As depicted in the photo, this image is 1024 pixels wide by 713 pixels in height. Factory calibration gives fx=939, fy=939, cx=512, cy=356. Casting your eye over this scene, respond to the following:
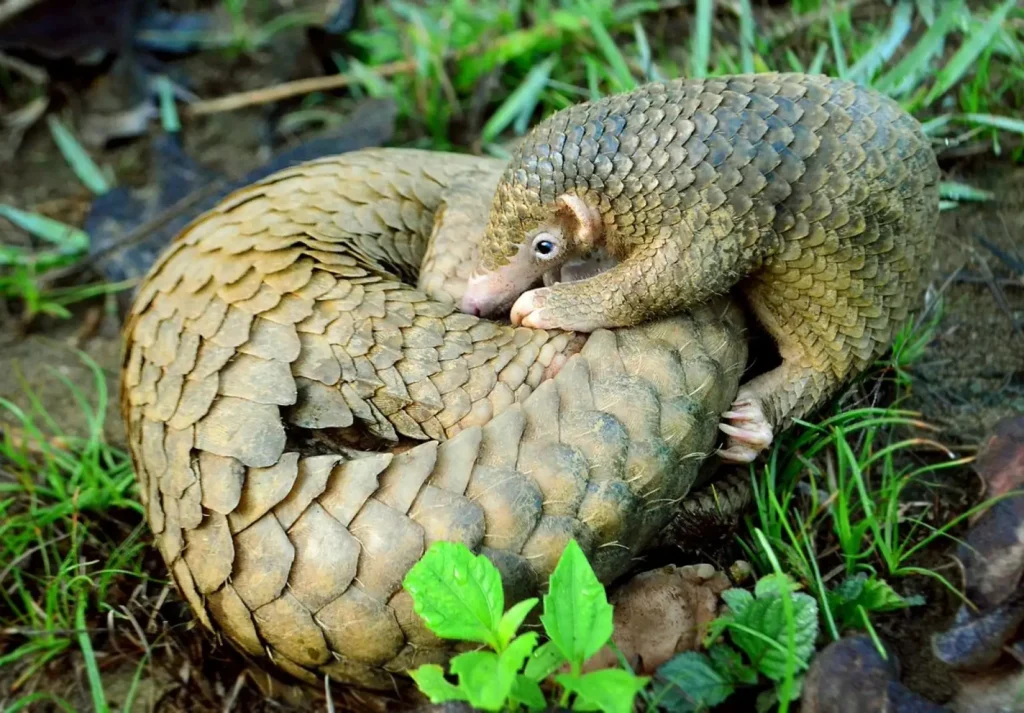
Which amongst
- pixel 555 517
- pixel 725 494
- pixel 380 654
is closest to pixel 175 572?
pixel 380 654

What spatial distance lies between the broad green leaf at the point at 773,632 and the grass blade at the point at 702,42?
6.73ft

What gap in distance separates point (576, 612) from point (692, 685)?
444mm

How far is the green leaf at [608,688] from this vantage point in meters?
1.54

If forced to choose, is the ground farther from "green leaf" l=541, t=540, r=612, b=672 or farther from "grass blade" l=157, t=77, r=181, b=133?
"grass blade" l=157, t=77, r=181, b=133

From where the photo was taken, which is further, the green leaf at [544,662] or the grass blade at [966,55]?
the grass blade at [966,55]

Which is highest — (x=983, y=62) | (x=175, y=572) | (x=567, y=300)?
(x=983, y=62)

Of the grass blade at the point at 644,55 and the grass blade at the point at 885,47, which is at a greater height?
the grass blade at the point at 885,47

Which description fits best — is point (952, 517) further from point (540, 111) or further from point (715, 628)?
point (540, 111)

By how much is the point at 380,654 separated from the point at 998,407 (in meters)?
1.86

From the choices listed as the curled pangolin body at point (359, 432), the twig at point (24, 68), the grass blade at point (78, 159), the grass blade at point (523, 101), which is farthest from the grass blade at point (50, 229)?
the grass blade at point (523, 101)

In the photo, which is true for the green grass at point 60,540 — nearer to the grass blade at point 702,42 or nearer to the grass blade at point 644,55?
the grass blade at point 644,55

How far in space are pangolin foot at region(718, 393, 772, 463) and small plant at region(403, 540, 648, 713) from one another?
72 cm

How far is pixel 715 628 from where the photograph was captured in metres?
2.00

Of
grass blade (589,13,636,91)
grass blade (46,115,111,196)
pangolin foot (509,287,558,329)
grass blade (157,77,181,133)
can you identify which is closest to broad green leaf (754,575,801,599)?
pangolin foot (509,287,558,329)
